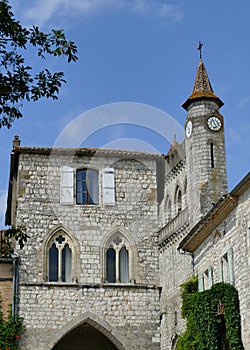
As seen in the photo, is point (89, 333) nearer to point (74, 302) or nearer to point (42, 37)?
point (74, 302)

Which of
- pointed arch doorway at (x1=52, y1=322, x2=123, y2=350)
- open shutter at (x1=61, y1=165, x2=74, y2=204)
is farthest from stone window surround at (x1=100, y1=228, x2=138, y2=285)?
pointed arch doorway at (x1=52, y1=322, x2=123, y2=350)

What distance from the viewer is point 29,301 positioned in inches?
1073

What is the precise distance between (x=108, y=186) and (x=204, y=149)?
514 centimetres

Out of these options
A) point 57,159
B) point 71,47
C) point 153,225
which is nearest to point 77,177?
point 57,159

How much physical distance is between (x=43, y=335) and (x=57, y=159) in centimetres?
711

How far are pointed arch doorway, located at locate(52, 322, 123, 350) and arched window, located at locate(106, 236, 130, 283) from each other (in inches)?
94.3

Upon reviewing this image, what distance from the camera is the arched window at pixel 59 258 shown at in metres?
Answer: 28.0

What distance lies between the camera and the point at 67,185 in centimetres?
2914

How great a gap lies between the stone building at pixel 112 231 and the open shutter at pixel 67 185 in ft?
0.13

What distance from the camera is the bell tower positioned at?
2542 centimetres

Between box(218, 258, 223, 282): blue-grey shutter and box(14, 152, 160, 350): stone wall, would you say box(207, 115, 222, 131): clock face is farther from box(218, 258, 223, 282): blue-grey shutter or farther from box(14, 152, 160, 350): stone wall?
box(218, 258, 223, 282): blue-grey shutter

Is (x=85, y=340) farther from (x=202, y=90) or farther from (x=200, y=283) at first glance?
(x=202, y=90)

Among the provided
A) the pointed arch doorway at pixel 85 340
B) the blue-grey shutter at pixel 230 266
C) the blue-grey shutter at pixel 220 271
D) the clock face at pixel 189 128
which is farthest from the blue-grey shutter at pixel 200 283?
the pointed arch doorway at pixel 85 340

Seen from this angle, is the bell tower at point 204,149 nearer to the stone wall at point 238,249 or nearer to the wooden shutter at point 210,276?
the wooden shutter at point 210,276
